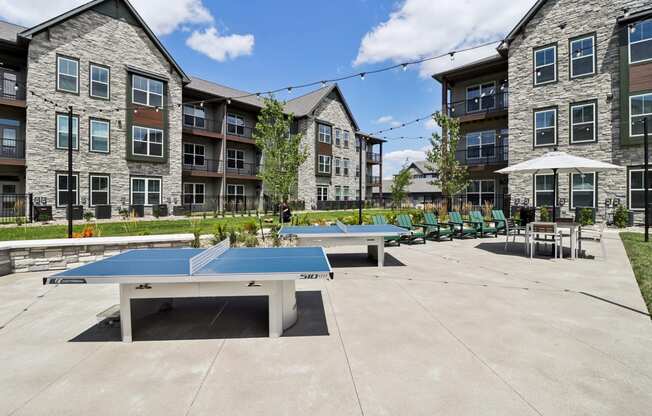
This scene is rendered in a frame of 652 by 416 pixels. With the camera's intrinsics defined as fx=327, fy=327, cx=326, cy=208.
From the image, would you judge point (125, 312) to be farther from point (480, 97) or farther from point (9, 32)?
point (480, 97)

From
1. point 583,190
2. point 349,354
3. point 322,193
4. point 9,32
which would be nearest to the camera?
point 349,354

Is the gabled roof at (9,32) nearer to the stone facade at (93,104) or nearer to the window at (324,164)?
the stone facade at (93,104)

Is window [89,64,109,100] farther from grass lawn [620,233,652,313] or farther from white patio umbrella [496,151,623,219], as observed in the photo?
grass lawn [620,233,652,313]

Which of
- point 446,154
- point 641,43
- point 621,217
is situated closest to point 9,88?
point 446,154

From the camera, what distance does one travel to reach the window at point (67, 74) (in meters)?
19.1

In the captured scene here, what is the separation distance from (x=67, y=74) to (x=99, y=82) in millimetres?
1634

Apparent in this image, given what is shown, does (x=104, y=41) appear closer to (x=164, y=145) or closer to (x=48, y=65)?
(x=48, y=65)

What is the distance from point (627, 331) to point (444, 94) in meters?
24.3

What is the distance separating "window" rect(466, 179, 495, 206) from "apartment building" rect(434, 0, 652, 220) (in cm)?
333

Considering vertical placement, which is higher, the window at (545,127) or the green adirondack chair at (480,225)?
the window at (545,127)

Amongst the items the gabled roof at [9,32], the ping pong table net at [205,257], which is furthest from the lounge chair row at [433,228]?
the gabled roof at [9,32]

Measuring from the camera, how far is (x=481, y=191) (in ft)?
81.5

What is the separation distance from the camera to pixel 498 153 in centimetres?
2362

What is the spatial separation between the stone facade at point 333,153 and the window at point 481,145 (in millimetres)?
13356
